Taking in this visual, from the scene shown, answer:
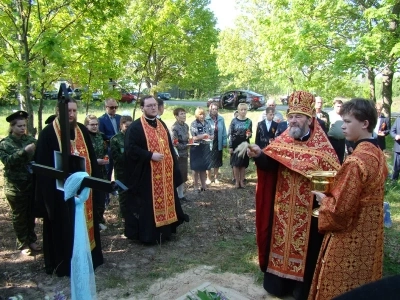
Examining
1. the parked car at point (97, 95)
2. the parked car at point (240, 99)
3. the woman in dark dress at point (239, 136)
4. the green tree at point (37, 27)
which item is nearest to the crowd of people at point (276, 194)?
the green tree at point (37, 27)

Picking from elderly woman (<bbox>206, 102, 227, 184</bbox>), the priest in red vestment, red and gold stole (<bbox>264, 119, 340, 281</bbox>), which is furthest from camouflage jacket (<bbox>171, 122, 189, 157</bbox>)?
red and gold stole (<bbox>264, 119, 340, 281</bbox>)

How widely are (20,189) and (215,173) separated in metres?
4.96

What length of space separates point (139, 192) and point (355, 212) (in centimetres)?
325

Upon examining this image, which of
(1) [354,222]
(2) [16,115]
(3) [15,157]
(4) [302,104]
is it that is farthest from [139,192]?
(1) [354,222]

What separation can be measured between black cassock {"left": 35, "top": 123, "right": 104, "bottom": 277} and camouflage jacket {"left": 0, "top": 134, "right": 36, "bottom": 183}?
A: 45 centimetres

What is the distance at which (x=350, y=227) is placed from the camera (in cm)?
287

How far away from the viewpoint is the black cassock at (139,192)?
532cm

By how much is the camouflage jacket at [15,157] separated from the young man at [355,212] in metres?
3.42

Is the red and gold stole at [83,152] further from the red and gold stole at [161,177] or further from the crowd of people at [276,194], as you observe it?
the red and gold stole at [161,177]

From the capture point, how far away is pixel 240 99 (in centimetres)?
2583

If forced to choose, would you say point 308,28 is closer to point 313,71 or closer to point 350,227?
point 313,71

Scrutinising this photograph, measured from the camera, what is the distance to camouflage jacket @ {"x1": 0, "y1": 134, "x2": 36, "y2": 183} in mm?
4496

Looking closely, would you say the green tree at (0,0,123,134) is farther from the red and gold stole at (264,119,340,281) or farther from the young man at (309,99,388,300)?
the young man at (309,99,388,300)

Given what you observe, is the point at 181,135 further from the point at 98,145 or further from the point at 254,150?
the point at 254,150
